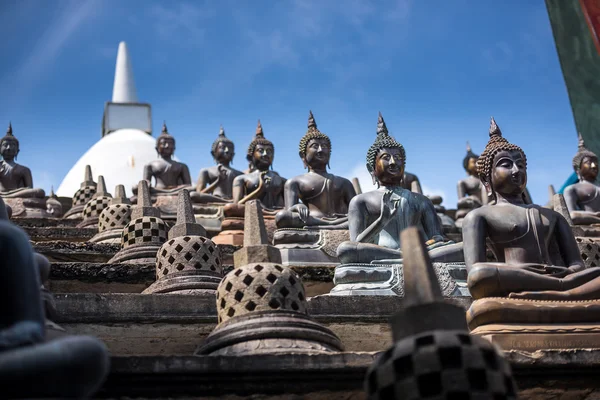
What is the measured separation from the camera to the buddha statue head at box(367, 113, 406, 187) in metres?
10.9

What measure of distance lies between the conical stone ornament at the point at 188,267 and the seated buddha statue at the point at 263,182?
658cm

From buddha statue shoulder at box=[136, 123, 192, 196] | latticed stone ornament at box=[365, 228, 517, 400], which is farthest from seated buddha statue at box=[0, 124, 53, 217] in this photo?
latticed stone ornament at box=[365, 228, 517, 400]

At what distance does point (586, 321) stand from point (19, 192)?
13.3 meters

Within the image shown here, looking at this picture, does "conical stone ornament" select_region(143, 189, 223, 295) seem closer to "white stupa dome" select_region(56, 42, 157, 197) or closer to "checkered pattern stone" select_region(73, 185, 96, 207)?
"checkered pattern stone" select_region(73, 185, 96, 207)

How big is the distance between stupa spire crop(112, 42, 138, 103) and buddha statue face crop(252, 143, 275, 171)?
23.0m

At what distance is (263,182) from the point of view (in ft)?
52.7

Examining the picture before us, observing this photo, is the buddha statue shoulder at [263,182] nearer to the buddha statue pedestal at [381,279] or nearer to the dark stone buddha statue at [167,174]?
the dark stone buddha statue at [167,174]

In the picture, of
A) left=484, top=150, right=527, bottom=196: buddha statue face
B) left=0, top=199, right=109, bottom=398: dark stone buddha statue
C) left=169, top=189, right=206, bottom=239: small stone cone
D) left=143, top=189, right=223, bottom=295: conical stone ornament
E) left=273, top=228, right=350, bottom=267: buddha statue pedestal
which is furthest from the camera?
left=273, top=228, right=350, bottom=267: buddha statue pedestal

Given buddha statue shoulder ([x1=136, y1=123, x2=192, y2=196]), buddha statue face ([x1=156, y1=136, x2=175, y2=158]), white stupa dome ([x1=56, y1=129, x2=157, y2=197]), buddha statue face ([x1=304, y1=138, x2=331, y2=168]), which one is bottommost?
buddha statue face ([x1=304, y1=138, x2=331, y2=168])

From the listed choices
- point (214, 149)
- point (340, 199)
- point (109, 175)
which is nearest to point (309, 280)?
point (340, 199)

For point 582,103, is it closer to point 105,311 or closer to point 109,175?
point 109,175

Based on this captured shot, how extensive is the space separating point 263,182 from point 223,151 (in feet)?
11.1

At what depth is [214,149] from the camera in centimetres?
1941

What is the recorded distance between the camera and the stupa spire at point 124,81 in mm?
38750
